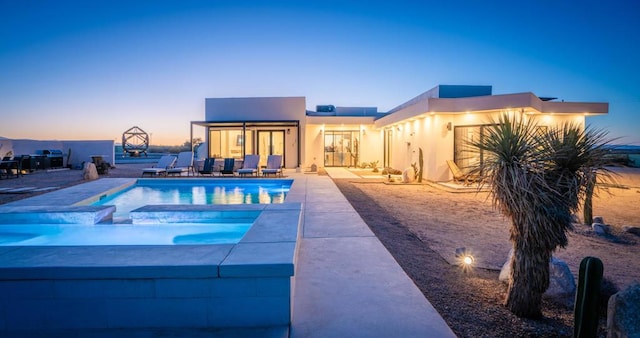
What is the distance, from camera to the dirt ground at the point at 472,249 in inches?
106

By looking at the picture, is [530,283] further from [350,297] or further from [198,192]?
[198,192]

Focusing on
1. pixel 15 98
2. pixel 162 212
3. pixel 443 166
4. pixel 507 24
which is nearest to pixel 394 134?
pixel 443 166

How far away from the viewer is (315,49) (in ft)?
56.2

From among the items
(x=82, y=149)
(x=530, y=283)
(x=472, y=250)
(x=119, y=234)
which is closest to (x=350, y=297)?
(x=530, y=283)

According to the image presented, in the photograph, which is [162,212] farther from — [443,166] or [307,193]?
[443,166]

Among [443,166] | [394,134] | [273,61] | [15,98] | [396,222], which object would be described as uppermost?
[273,61]

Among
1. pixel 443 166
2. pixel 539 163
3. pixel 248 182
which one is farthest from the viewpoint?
pixel 443 166

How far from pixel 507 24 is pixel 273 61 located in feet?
37.8

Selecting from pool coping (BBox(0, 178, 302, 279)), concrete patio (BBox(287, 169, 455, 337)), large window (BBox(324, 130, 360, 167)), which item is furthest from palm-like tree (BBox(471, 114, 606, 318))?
large window (BBox(324, 130, 360, 167))

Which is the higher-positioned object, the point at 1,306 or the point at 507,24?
the point at 507,24

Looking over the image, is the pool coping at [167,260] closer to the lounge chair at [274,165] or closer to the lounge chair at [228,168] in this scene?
the lounge chair at [274,165]

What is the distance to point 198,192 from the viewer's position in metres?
10.3

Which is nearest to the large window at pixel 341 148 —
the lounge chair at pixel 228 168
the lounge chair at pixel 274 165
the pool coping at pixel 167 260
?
the lounge chair at pixel 274 165

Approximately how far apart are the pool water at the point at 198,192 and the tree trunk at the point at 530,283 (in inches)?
259
